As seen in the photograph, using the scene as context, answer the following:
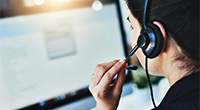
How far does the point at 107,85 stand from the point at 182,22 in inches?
9.1

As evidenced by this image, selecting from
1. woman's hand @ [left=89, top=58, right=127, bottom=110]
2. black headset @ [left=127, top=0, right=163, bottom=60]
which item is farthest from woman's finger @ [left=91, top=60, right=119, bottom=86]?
black headset @ [left=127, top=0, right=163, bottom=60]

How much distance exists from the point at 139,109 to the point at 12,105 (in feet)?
1.59

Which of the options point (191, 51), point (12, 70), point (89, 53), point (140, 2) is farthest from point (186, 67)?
point (12, 70)

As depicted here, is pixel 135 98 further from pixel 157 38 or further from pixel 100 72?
pixel 157 38

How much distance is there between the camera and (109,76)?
47cm

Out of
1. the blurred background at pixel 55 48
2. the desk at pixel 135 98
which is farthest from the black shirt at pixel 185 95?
the desk at pixel 135 98

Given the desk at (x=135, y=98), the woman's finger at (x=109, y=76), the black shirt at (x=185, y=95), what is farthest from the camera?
the desk at (x=135, y=98)

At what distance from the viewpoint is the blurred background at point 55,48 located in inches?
21.8

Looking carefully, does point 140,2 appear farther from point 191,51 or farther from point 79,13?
point 79,13

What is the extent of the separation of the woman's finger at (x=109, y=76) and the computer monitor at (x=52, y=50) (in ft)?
0.69

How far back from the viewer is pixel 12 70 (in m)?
0.55

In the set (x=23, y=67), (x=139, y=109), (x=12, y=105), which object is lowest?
(x=139, y=109)

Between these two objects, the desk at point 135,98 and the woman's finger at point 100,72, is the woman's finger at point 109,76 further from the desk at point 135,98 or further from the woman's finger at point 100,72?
the desk at point 135,98

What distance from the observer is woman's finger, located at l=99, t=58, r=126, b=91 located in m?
0.46
